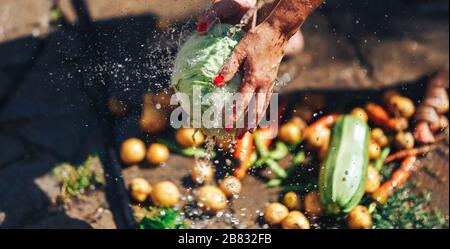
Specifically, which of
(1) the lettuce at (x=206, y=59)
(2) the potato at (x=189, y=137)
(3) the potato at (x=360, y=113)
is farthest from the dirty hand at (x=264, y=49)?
(3) the potato at (x=360, y=113)

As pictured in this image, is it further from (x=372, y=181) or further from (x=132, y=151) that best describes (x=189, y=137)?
(x=372, y=181)

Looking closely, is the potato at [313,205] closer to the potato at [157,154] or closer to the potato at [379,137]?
the potato at [379,137]

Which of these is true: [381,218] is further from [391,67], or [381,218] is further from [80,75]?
[80,75]

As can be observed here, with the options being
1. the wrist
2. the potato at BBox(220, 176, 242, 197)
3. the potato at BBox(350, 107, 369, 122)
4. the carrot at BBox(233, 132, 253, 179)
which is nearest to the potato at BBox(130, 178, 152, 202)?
the potato at BBox(220, 176, 242, 197)

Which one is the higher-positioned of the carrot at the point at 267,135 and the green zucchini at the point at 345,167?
the carrot at the point at 267,135

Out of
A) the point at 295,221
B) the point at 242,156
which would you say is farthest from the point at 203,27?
the point at 295,221
